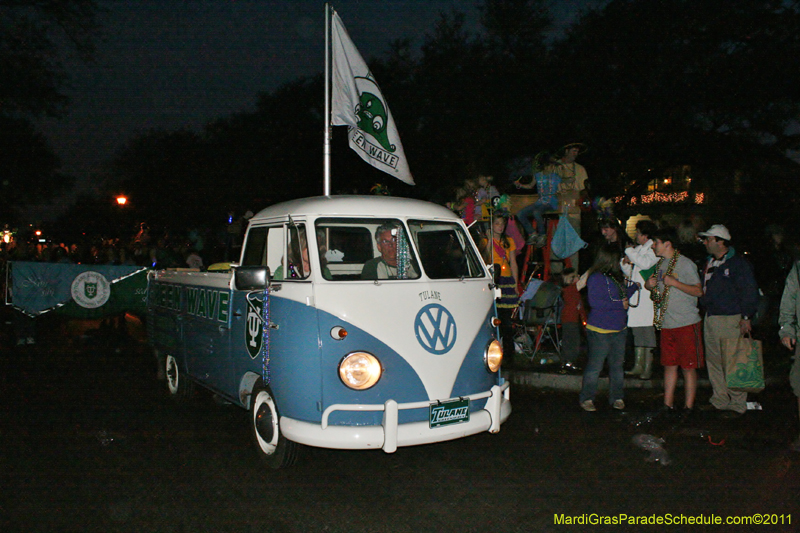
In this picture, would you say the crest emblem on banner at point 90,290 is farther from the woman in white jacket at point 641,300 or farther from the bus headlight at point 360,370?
the woman in white jacket at point 641,300

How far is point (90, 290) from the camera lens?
37.9 ft

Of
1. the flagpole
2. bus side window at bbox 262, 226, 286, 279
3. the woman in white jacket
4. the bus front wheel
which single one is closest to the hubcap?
the bus front wheel

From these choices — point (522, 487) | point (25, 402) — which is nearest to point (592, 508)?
point (522, 487)

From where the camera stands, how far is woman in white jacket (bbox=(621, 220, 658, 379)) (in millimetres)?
7305

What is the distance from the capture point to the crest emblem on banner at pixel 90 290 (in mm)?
11477

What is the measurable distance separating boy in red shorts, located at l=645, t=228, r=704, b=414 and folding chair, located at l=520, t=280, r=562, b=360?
2.56 meters

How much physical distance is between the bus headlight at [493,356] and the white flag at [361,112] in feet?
12.1

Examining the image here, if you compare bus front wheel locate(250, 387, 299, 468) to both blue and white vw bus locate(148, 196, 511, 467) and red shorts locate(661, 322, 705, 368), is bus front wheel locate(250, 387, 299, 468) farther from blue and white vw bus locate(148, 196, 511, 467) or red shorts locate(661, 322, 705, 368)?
red shorts locate(661, 322, 705, 368)

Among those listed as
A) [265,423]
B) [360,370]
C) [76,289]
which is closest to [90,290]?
[76,289]

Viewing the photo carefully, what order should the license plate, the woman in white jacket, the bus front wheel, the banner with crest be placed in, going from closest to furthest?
the license plate → the bus front wheel → the woman in white jacket → the banner with crest

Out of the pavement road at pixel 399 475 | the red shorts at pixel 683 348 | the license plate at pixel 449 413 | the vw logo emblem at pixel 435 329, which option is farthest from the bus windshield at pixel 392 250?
the red shorts at pixel 683 348

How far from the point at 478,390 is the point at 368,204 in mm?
1829

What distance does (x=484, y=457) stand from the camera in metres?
5.48

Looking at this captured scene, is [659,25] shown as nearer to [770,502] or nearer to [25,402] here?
[770,502]
